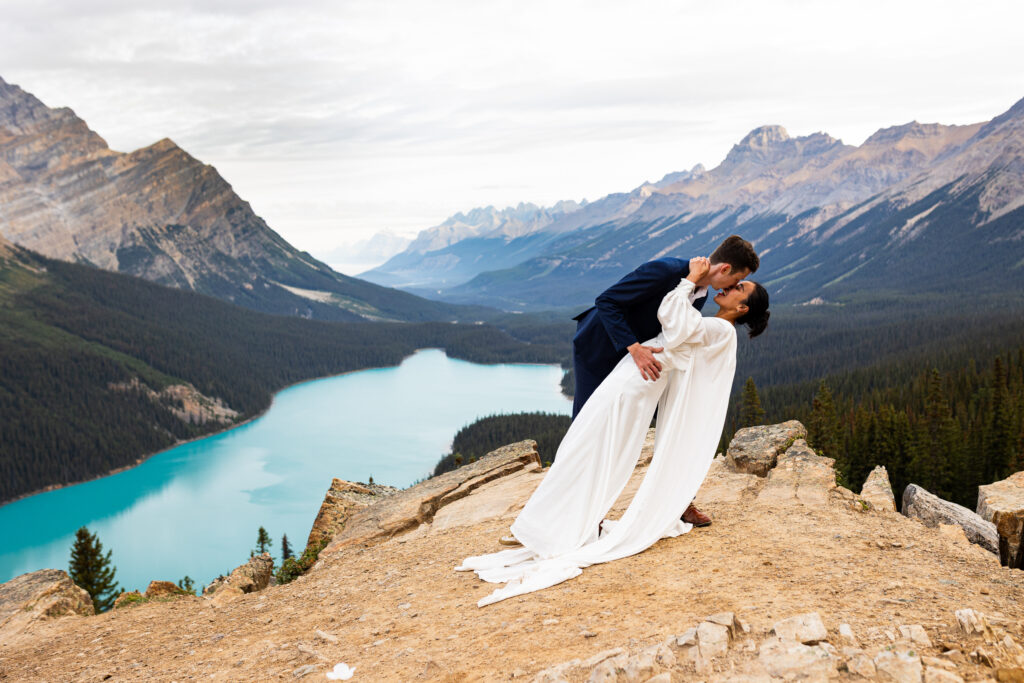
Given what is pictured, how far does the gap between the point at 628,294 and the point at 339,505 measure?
854 centimetres

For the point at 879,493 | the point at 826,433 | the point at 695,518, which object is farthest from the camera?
the point at 826,433

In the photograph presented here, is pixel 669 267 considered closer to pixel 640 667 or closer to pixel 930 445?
pixel 640 667

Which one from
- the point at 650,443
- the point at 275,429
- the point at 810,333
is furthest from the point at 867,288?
the point at 650,443

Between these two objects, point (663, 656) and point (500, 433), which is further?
point (500, 433)

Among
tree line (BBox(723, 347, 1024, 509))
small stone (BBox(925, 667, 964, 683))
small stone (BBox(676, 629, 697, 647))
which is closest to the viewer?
small stone (BBox(925, 667, 964, 683))

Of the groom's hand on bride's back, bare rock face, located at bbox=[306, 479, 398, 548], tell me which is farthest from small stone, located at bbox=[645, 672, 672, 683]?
bare rock face, located at bbox=[306, 479, 398, 548]

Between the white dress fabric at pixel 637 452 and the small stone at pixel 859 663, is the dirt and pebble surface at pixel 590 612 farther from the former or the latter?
the white dress fabric at pixel 637 452

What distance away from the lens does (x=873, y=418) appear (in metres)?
34.8

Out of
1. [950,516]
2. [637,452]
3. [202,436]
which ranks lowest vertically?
[202,436]

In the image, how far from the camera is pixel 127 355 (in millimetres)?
121938

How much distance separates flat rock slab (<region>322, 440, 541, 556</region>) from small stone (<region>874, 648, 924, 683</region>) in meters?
8.16

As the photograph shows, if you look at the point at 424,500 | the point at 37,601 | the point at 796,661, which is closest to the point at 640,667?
the point at 796,661

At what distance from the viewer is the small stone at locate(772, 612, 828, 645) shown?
169 inches

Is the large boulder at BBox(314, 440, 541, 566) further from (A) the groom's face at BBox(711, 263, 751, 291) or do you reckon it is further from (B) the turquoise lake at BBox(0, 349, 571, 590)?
(B) the turquoise lake at BBox(0, 349, 571, 590)
